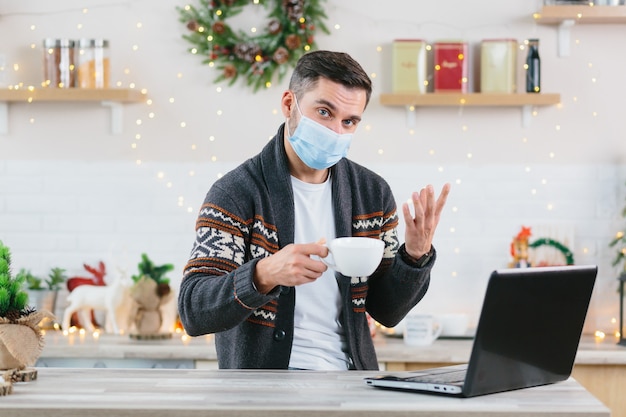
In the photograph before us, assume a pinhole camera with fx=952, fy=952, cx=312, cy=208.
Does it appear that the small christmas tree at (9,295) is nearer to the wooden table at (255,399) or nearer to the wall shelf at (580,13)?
the wooden table at (255,399)

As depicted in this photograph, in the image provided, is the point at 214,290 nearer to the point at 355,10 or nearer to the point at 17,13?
the point at 355,10

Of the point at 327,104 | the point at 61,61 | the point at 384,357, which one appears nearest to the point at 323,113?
the point at 327,104

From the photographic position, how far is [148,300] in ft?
12.3

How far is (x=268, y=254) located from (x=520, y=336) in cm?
72

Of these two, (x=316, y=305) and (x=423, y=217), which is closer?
(x=423, y=217)

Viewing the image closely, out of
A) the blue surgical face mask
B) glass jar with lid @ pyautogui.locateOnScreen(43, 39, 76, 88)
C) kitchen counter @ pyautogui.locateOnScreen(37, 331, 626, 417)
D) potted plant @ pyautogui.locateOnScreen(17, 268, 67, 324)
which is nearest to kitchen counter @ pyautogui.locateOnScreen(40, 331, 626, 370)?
kitchen counter @ pyautogui.locateOnScreen(37, 331, 626, 417)

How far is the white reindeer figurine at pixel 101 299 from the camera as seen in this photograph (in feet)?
12.6

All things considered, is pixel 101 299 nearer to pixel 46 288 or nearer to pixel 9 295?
pixel 46 288

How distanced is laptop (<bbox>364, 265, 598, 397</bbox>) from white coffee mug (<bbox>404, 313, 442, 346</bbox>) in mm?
1597

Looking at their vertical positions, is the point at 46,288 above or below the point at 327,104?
below

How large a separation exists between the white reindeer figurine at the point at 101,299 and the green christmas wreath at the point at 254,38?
3.25 ft

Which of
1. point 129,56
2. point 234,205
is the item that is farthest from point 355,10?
point 234,205

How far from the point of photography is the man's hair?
234 centimetres

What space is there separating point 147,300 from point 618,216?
6.57ft
